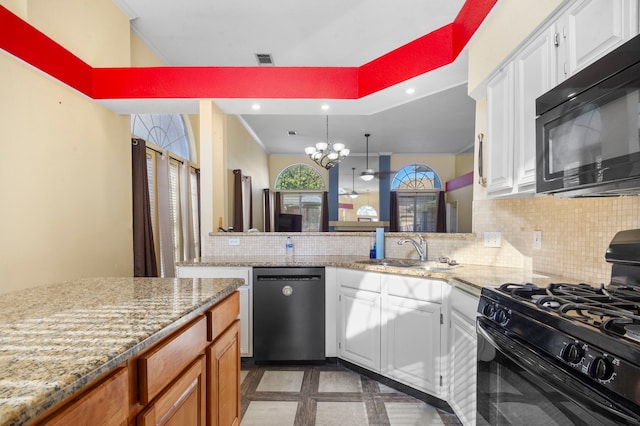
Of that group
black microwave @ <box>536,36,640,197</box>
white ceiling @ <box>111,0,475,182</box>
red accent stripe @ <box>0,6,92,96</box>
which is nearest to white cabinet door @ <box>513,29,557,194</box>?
black microwave @ <box>536,36,640,197</box>

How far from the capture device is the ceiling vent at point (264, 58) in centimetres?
423

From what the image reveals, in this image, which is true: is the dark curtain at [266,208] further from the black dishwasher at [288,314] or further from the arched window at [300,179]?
the black dishwasher at [288,314]

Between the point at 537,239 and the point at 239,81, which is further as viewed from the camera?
the point at 239,81

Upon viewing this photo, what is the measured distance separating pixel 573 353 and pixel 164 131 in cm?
468

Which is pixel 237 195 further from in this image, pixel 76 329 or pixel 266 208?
pixel 76 329

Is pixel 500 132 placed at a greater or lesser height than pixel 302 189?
lesser

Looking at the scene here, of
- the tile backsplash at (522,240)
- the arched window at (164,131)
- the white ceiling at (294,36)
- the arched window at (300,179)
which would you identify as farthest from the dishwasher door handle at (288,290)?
the arched window at (300,179)

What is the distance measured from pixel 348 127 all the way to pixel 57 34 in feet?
16.5

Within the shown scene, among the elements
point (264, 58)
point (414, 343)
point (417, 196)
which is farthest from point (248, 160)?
point (414, 343)

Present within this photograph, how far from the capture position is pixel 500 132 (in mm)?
1871

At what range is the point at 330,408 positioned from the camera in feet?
6.80

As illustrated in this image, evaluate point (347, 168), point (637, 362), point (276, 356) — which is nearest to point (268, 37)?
point (276, 356)

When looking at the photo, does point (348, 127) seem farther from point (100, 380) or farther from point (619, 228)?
point (100, 380)

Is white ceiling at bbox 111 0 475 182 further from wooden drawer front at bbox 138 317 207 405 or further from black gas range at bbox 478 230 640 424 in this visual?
wooden drawer front at bbox 138 317 207 405
